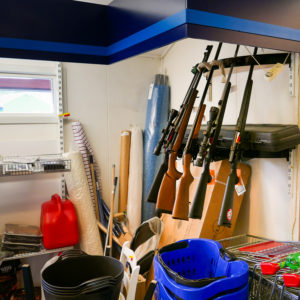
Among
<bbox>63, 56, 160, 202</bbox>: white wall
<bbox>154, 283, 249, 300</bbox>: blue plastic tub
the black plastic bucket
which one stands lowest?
<bbox>154, 283, 249, 300</bbox>: blue plastic tub

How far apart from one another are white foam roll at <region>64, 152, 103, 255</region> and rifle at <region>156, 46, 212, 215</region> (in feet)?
3.94

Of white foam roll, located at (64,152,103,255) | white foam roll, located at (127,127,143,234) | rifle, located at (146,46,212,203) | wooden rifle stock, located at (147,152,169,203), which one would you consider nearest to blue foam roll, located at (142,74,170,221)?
white foam roll, located at (127,127,143,234)

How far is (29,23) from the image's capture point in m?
1.24

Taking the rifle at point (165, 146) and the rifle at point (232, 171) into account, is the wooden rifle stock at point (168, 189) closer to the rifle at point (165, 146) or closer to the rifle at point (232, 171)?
the rifle at point (165, 146)

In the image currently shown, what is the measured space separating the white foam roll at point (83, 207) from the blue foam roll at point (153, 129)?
52 centimetres

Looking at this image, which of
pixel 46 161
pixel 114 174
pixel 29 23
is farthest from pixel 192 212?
pixel 114 174

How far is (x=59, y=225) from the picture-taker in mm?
2521

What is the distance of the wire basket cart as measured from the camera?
1224mm

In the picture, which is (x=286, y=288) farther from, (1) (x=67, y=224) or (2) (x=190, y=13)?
(1) (x=67, y=224)

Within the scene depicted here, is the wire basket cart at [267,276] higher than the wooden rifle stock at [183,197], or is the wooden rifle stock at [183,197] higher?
the wooden rifle stock at [183,197]

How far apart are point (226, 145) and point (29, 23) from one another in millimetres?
1135

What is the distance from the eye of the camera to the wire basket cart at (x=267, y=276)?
1.22 meters

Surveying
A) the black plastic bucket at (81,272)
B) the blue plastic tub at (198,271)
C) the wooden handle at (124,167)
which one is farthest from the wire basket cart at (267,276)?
the wooden handle at (124,167)

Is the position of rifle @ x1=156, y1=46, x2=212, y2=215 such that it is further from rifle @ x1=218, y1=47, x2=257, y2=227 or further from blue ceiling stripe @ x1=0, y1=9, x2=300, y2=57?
blue ceiling stripe @ x1=0, y1=9, x2=300, y2=57
